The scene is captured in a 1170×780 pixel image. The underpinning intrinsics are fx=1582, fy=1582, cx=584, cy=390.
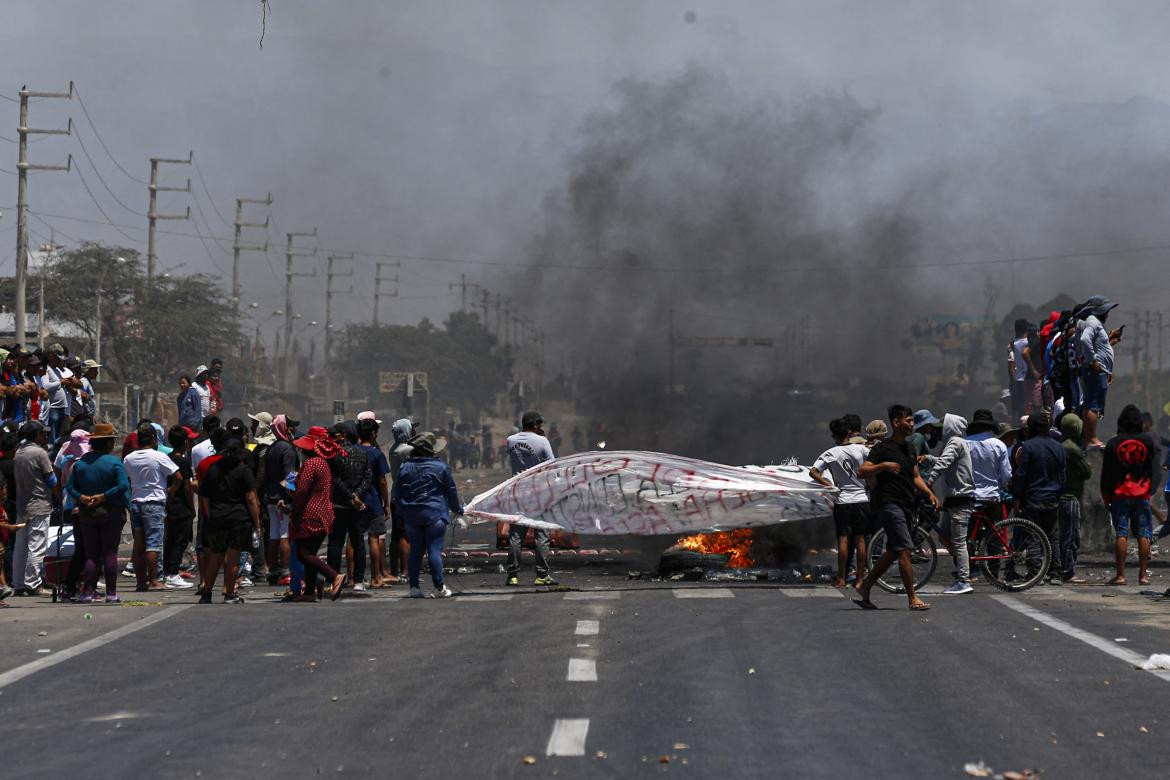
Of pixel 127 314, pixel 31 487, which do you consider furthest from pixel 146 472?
pixel 127 314

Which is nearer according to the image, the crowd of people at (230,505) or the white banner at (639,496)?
the crowd of people at (230,505)

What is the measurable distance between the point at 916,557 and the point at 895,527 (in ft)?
4.71

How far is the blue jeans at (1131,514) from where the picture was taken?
15281 millimetres

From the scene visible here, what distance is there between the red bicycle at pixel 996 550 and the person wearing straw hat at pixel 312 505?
489cm

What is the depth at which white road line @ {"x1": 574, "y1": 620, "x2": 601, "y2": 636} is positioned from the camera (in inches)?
440

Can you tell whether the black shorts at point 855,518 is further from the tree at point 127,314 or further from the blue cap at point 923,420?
the tree at point 127,314

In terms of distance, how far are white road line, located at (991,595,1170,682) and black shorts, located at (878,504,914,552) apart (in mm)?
1069

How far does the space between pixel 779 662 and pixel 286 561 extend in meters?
8.23

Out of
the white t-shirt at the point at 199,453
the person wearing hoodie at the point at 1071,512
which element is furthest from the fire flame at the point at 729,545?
the white t-shirt at the point at 199,453

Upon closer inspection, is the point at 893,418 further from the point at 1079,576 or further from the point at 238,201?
the point at 238,201

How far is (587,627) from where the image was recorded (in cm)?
1156

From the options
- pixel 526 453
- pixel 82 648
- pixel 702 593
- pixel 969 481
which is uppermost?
pixel 526 453

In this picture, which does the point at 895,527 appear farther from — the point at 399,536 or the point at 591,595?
the point at 399,536

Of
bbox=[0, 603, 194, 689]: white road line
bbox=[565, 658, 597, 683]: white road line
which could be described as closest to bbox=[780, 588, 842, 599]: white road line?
bbox=[565, 658, 597, 683]: white road line
